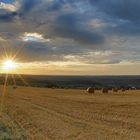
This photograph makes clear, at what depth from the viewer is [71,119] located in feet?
77.5

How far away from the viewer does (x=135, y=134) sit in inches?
706

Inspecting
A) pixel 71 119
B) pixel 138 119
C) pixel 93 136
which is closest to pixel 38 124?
pixel 71 119

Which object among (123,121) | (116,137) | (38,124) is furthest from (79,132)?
(123,121)

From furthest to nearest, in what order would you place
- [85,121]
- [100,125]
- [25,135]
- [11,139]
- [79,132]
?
[85,121] → [100,125] → [79,132] → [25,135] → [11,139]

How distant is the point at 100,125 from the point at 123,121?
2551 millimetres

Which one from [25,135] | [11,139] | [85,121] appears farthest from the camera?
[85,121]

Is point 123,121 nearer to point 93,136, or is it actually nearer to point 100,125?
point 100,125

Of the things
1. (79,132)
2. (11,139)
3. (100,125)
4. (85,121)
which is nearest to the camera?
(11,139)

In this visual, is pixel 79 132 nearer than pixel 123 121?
Yes

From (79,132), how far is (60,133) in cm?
107

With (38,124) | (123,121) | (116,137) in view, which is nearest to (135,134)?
(116,137)

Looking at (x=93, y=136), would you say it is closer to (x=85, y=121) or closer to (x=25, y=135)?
(x=25, y=135)

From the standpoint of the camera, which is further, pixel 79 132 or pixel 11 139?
pixel 79 132

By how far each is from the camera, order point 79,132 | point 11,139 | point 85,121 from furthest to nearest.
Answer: point 85,121, point 79,132, point 11,139
